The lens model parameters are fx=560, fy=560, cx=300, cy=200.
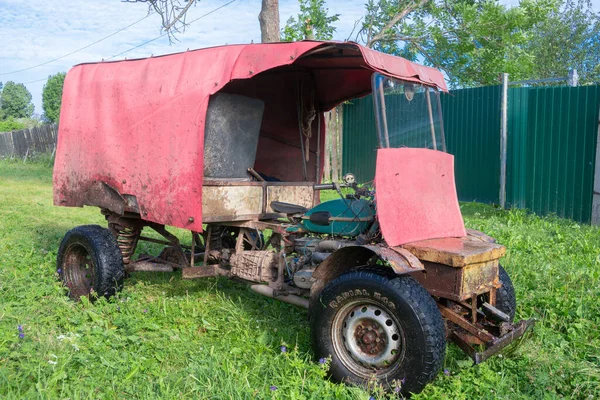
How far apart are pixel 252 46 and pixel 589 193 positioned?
21.2 ft

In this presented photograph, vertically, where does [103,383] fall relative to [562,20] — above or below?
below

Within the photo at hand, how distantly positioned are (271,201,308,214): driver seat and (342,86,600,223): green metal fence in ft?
8.58

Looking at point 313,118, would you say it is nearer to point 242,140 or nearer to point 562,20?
point 242,140

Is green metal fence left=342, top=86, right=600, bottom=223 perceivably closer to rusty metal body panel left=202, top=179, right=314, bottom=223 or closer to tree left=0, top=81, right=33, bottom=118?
rusty metal body panel left=202, top=179, right=314, bottom=223

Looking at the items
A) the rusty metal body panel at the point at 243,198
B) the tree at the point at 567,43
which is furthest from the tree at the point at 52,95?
the rusty metal body panel at the point at 243,198

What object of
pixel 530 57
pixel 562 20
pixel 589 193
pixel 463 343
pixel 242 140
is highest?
pixel 562 20

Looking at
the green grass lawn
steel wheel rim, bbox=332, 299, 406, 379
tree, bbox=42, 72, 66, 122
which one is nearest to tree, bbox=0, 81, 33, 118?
tree, bbox=42, 72, 66, 122

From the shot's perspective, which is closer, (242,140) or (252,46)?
(252,46)

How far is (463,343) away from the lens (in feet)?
12.3

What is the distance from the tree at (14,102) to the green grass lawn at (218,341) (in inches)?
2749

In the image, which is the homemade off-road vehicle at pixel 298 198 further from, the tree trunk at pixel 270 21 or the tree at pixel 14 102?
the tree at pixel 14 102

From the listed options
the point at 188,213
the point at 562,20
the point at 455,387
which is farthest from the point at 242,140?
the point at 562,20

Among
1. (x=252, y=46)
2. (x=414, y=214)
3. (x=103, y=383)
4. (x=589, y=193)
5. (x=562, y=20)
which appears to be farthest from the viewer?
(x=562, y=20)

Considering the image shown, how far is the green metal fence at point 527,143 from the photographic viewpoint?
8.70 meters
